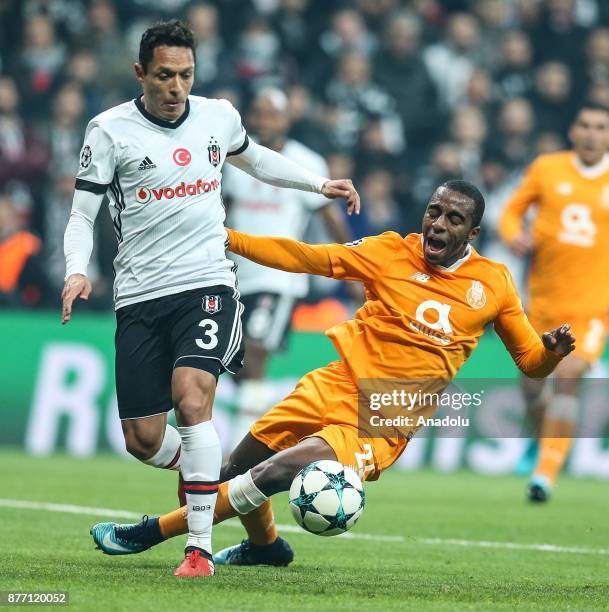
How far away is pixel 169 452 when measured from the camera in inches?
267

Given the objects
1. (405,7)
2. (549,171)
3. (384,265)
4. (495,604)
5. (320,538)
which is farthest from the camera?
(405,7)

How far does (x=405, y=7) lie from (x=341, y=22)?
4.04 feet

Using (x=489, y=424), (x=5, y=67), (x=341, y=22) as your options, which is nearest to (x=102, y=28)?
(x=5, y=67)

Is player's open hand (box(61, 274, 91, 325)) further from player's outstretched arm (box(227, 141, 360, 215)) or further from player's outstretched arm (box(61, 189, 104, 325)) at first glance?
player's outstretched arm (box(227, 141, 360, 215))

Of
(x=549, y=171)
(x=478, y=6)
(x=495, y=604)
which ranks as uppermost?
(x=478, y=6)

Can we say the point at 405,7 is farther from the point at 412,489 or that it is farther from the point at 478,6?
the point at 412,489

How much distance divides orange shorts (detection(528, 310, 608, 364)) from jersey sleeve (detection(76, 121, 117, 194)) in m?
5.12

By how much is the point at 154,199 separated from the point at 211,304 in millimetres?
542

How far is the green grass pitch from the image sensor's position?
5.51 meters

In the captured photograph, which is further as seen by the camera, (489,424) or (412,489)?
(489,424)

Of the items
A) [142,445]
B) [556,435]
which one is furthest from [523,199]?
[142,445]

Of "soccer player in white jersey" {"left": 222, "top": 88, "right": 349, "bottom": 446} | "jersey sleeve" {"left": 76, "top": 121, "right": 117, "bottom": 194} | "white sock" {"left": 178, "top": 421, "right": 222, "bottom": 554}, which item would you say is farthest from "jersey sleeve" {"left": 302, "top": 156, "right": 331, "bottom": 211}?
"white sock" {"left": 178, "top": 421, "right": 222, "bottom": 554}

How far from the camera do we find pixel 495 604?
5.52 m

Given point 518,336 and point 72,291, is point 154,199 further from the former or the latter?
point 518,336
